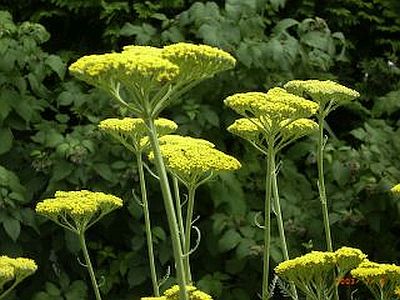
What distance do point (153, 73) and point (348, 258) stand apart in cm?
66

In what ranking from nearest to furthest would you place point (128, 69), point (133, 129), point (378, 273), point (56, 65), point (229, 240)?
point (128, 69), point (378, 273), point (133, 129), point (229, 240), point (56, 65)

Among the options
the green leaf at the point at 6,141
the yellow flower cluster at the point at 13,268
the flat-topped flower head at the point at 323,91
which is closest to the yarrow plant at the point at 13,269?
the yellow flower cluster at the point at 13,268

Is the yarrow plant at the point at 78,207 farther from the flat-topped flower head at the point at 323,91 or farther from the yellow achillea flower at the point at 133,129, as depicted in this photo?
the flat-topped flower head at the point at 323,91

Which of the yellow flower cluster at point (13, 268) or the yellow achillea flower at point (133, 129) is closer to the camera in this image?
the yellow flower cluster at point (13, 268)

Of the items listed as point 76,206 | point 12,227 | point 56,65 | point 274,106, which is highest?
point 274,106

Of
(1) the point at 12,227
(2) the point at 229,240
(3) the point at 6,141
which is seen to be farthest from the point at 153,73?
(3) the point at 6,141

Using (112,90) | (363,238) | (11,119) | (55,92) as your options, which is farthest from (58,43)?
(112,90)

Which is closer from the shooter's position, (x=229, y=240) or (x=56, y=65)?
(x=229, y=240)

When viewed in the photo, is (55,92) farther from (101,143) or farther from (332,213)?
(332,213)

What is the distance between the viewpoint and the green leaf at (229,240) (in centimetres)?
354

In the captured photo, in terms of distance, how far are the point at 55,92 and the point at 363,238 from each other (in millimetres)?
1516

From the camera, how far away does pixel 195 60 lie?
1.78 metres

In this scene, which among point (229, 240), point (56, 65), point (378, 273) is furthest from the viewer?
point (56, 65)

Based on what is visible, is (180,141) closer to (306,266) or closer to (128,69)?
(306,266)
